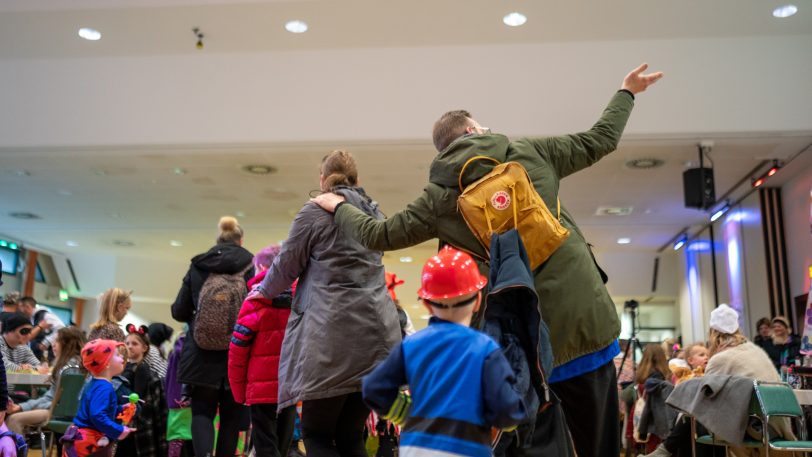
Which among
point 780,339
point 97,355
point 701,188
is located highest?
point 701,188

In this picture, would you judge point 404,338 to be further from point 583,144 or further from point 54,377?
point 54,377

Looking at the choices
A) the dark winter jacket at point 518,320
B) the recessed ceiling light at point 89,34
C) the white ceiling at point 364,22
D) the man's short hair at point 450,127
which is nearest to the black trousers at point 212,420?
the man's short hair at point 450,127

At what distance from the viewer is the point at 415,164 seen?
8797 mm

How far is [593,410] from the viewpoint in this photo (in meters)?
2.07

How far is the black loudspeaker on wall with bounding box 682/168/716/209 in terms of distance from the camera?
798 centimetres

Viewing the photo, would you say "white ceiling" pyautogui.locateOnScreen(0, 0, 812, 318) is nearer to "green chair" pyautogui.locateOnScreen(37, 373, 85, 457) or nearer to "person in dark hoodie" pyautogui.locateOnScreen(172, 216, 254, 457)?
"green chair" pyautogui.locateOnScreen(37, 373, 85, 457)

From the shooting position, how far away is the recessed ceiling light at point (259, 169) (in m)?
8.95

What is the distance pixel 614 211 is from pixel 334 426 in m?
9.31

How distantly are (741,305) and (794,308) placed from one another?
1060 mm

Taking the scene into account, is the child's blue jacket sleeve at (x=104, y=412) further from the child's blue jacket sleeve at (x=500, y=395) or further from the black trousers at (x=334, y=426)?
the child's blue jacket sleeve at (x=500, y=395)

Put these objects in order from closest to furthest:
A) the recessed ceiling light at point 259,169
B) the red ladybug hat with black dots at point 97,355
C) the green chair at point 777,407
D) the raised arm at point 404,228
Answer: the raised arm at point 404,228
the red ladybug hat with black dots at point 97,355
the green chair at point 777,407
the recessed ceiling light at point 259,169

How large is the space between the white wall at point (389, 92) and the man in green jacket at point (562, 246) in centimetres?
534

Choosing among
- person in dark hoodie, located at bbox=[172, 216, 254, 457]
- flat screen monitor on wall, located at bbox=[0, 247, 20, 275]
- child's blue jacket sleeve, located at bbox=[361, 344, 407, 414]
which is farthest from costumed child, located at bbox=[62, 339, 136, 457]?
flat screen monitor on wall, located at bbox=[0, 247, 20, 275]

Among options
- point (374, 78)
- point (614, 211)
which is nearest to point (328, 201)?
point (374, 78)
